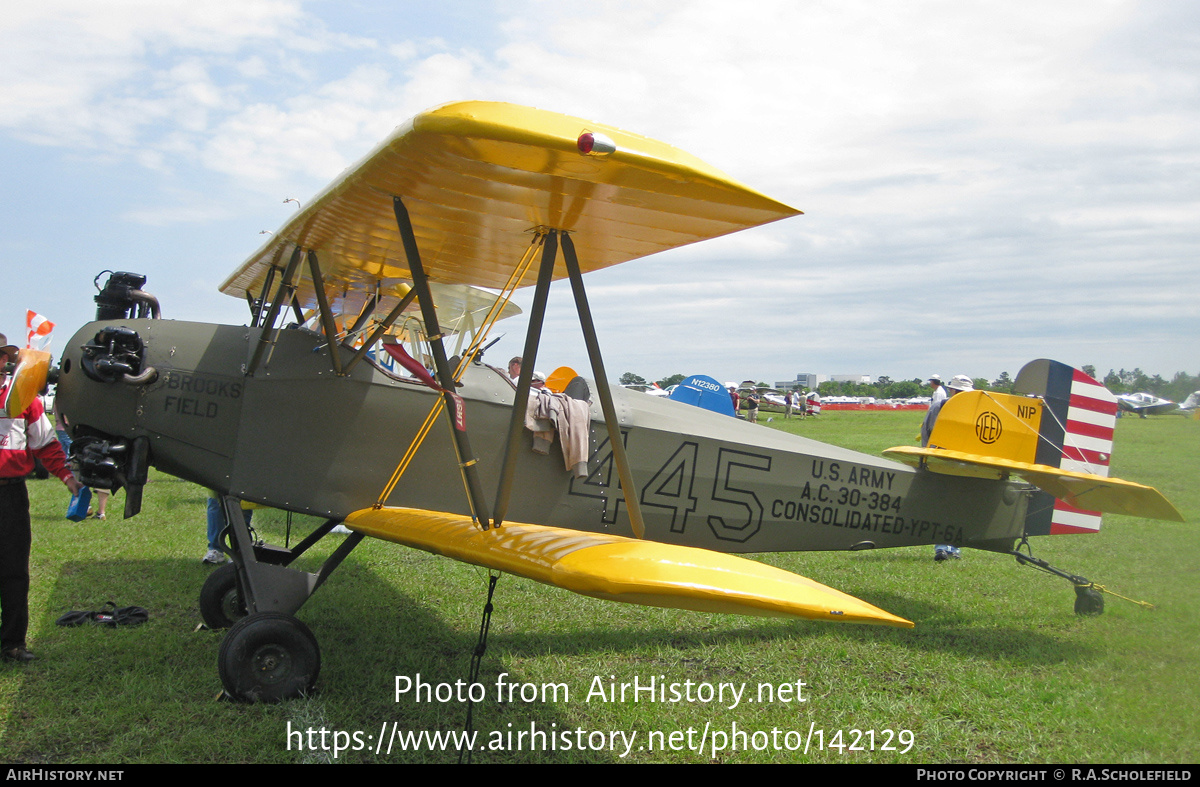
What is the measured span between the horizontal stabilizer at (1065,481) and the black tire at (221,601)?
4752mm

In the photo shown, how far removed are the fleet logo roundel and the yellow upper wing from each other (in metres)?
3.17

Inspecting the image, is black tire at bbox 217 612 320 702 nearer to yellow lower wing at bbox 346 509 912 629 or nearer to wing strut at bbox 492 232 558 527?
yellow lower wing at bbox 346 509 912 629

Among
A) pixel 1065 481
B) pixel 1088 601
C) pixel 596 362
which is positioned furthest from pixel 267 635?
pixel 1088 601

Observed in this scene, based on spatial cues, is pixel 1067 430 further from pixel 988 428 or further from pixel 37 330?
pixel 37 330

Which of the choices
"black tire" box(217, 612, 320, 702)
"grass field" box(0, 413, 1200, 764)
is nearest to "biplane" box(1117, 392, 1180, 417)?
"grass field" box(0, 413, 1200, 764)

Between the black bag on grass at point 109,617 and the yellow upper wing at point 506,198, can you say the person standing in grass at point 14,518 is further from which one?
the yellow upper wing at point 506,198

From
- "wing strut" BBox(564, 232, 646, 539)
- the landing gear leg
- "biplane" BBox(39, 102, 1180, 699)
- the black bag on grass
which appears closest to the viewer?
"biplane" BBox(39, 102, 1180, 699)

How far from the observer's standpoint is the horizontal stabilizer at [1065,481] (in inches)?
173

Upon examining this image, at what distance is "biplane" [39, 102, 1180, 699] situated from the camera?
104 inches

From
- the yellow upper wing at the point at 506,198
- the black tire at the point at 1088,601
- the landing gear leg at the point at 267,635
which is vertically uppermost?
the yellow upper wing at the point at 506,198

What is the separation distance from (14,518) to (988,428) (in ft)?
20.7

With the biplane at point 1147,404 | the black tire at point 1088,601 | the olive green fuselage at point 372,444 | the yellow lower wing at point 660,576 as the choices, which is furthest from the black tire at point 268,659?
the black tire at point 1088,601

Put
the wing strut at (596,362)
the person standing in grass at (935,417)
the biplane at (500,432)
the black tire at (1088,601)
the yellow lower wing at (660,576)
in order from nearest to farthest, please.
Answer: the yellow lower wing at (660,576) → the biplane at (500,432) → the wing strut at (596,362) → the black tire at (1088,601) → the person standing in grass at (935,417)
